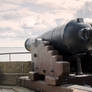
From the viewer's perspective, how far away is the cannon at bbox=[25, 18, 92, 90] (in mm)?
5801

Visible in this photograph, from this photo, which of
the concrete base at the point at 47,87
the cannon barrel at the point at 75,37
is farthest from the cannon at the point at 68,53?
the concrete base at the point at 47,87

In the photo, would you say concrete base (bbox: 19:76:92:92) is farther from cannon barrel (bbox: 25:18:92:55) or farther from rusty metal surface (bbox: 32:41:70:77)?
cannon barrel (bbox: 25:18:92:55)

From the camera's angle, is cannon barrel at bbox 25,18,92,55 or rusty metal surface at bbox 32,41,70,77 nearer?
rusty metal surface at bbox 32,41,70,77

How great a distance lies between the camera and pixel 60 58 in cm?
589

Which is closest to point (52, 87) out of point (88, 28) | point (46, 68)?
point (46, 68)

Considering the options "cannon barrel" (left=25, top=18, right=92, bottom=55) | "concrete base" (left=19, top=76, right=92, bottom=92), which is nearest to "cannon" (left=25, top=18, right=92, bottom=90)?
"cannon barrel" (left=25, top=18, right=92, bottom=55)

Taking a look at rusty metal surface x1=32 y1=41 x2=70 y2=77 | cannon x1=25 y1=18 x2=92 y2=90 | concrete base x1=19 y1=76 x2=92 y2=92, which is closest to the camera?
concrete base x1=19 y1=76 x2=92 y2=92

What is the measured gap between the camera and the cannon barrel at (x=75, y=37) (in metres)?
5.83

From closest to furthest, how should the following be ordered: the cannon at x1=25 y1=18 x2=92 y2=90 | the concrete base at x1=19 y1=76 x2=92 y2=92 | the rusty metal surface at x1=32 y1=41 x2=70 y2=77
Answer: the concrete base at x1=19 y1=76 x2=92 y2=92 < the rusty metal surface at x1=32 y1=41 x2=70 y2=77 < the cannon at x1=25 y1=18 x2=92 y2=90

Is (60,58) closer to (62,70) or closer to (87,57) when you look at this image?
(62,70)

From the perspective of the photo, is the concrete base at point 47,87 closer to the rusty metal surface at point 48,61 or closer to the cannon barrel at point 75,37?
the rusty metal surface at point 48,61

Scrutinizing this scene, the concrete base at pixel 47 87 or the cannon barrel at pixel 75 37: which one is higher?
the cannon barrel at pixel 75 37

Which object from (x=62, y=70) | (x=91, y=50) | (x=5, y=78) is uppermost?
(x=91, y=50)

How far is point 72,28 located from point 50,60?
100 cm
